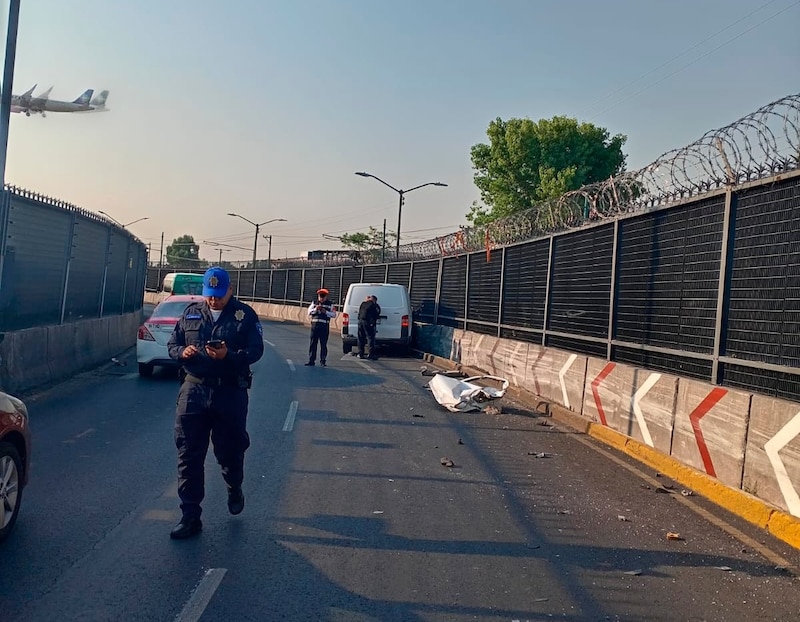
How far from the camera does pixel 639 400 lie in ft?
32.1

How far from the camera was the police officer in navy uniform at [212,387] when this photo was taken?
596cm

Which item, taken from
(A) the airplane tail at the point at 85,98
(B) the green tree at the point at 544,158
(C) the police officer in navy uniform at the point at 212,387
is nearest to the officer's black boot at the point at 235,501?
(C) the police officer in navy uniform at the point at 212,387

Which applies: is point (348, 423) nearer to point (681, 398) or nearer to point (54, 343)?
point (681, 398)

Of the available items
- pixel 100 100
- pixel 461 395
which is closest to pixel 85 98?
pixel 100 100

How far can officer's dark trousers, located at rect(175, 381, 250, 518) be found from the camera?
5.95 meters

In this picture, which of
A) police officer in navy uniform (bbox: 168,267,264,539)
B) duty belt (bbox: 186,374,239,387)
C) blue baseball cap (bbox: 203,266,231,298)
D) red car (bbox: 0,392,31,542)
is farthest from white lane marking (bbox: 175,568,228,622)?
blue baseball cap (bbox: 203,266,231,298)

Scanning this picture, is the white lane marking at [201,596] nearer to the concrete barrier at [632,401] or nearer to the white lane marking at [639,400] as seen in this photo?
the concrete barrier at [632,401]

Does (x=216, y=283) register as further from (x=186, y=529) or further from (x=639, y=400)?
(x=639, y=400)

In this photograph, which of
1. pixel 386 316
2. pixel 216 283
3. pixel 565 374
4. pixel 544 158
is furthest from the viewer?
pixel 544 158

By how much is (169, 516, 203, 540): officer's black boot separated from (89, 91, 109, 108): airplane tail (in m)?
24.7

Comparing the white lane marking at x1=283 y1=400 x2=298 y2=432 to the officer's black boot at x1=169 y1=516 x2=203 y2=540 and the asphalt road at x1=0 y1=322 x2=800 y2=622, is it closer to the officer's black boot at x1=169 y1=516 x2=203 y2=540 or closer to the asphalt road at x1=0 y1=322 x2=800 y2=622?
the asphalt road at x1=0 y1=322 x2=800 y2=622

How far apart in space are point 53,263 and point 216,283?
10.5 meters

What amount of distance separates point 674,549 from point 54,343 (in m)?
11.4

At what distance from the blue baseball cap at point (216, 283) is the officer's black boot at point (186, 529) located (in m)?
1.64
